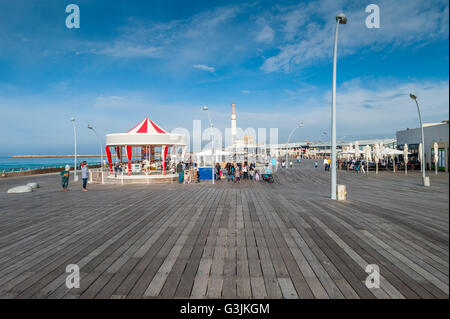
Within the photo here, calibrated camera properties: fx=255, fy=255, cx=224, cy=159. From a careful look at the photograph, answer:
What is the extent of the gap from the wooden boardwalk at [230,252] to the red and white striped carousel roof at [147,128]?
13.9m

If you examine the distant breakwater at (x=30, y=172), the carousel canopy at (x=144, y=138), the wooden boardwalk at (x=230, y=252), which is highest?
the carousel canopy at (x=144, y=138)

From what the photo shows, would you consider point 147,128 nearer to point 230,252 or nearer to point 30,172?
point 230,252

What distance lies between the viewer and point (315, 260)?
384 cm

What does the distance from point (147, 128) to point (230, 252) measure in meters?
18.4

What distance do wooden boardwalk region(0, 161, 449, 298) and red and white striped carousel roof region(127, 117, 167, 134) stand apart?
13890 mm

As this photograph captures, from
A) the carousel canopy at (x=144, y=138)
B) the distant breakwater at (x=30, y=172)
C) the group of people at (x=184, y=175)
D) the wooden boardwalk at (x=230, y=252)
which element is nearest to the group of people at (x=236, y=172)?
the group of people at (x=184, y=175)

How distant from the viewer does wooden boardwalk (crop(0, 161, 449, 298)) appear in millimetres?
3016

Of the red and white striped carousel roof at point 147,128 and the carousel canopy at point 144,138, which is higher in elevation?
the red and white striped carousel roof at point 147,128

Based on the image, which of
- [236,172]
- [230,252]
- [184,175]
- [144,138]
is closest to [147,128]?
[144,138]

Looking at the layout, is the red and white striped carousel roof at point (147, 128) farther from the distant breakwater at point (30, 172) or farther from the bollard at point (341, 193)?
the distant breakwater at point (30, 172)

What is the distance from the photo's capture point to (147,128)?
20.9 m

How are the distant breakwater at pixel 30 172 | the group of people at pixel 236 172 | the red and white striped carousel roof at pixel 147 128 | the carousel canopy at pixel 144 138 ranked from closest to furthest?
the group of people at pixel 236 172 < the carousel canopy at pixel 144 138 < the red and white striped carousel roof at pixel 147 128 < the distant breakwater at pixel 30 172

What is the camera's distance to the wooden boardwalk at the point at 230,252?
119 inches
